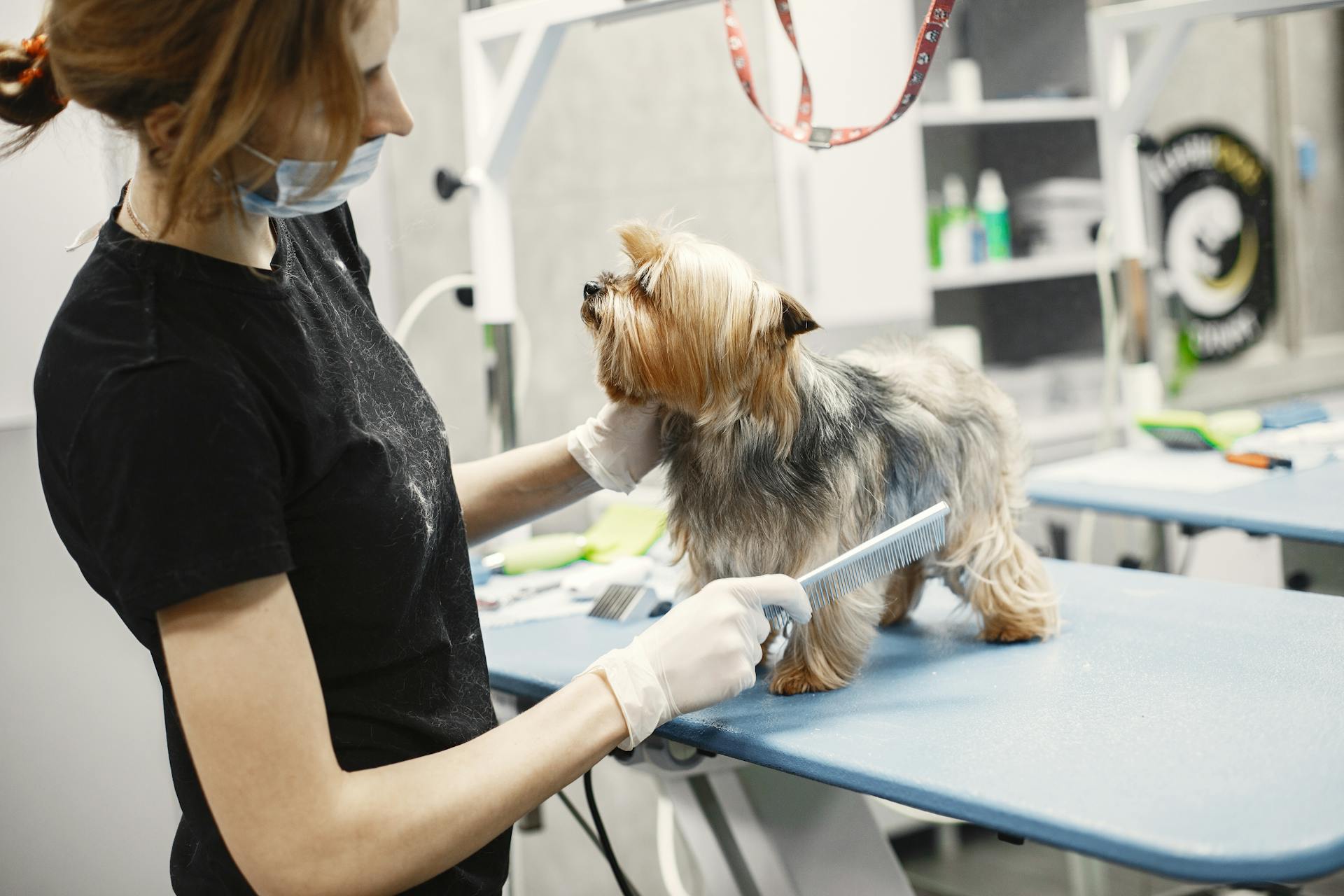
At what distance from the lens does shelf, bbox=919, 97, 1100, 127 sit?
321 centimetres

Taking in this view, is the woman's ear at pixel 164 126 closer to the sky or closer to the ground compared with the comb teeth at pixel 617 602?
closer to the sky

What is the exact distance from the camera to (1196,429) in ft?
7.88

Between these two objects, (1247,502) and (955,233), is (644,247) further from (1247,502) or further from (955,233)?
(955,233)

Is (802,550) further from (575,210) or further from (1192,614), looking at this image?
(575,210)

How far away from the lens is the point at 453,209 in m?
2.54

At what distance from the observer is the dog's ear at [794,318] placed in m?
1.27

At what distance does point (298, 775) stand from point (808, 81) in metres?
1.05

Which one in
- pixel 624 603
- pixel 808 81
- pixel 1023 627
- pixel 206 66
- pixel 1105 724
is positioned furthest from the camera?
pixel 624 603

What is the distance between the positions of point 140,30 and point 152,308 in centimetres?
21

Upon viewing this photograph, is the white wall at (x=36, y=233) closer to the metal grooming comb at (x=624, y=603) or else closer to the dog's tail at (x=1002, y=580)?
the metal grooming comb at (x=624, y=603)

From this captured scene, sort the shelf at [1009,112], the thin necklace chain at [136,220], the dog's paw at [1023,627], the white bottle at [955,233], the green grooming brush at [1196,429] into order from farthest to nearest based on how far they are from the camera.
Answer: the white bottle at [955,233] < the shelf at [1009,112] < the green grooming brush at [1196,429] < the dog's paw at [1023,627] < the thin necklace chain at [136,220]

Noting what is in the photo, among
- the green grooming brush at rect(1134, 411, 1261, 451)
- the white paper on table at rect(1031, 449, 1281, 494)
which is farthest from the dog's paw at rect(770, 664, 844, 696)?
the green grooming brush at rect(1134, 411, 1261, 451)

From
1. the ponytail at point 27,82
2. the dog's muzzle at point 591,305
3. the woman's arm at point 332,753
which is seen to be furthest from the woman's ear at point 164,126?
the dog's muzzle at point 591,305

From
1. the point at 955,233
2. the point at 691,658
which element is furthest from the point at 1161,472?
the point at 691,658
